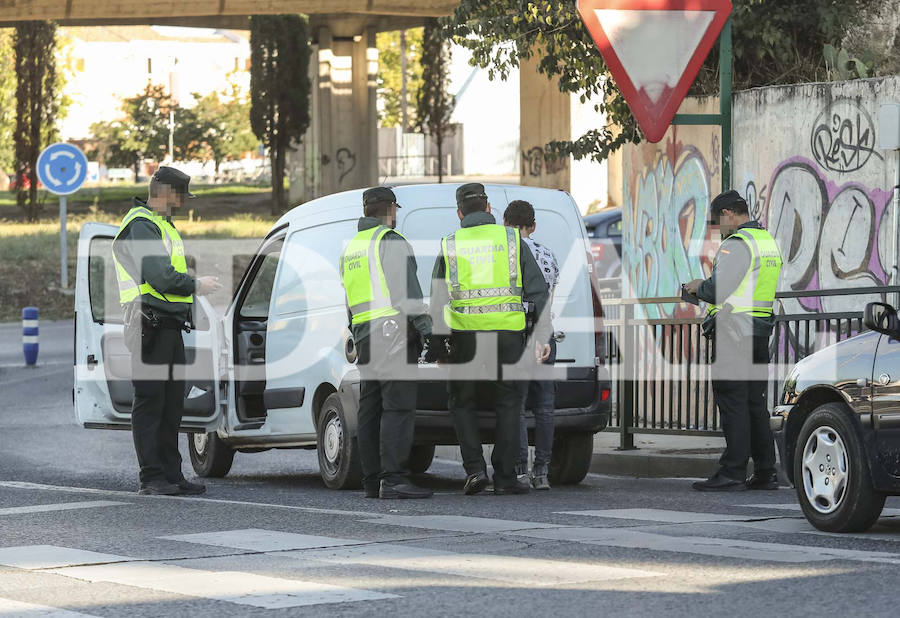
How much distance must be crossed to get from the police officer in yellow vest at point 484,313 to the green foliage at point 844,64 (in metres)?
5.04

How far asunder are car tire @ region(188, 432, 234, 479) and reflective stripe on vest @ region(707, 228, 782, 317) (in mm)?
3878

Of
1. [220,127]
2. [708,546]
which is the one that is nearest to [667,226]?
[708,546]

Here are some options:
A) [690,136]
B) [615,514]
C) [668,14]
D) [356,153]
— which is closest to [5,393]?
[690,136]

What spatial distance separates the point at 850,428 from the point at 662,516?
3.95ft

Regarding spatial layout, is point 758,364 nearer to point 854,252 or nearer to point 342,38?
point 854,252

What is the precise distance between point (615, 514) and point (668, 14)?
14.9 feet

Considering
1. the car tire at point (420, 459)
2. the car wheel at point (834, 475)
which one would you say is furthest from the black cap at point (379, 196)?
the car tire at point (420, 459)

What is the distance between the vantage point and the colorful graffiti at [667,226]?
1484 cm

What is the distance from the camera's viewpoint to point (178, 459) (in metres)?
10.7

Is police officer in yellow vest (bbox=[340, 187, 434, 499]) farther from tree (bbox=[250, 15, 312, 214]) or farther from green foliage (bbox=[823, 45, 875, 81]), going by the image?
tree (bbox=[250, 15, 312, 214])

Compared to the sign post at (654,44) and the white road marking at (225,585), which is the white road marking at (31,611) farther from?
the sign post at (654,44)

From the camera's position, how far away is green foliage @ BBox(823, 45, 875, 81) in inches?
552

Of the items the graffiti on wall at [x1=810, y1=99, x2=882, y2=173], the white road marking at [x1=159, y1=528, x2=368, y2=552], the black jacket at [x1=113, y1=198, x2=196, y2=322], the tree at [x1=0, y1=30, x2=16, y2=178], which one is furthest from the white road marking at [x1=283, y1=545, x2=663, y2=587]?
the tree at [x1=0, y1=30, x2=16, y2=178]

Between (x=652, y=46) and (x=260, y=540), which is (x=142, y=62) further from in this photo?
(x=260, y=540)
